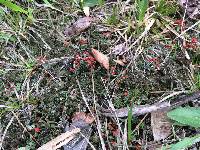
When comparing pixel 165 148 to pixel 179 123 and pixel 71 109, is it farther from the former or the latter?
pixel 71 109

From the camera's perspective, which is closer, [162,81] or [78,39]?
[162,81]

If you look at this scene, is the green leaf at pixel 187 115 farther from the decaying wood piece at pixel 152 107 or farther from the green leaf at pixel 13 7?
the green leaf at pixel 13 7

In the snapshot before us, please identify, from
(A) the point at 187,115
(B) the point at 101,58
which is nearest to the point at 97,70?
(B) the point at 101,58

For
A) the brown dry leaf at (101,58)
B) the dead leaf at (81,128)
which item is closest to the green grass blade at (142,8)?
the brown dry leaf at (101,58)

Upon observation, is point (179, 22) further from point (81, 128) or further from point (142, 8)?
point (81, 128)

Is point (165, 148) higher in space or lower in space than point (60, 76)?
lower

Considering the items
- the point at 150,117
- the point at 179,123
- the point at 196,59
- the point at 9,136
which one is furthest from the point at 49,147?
the point at 196,59

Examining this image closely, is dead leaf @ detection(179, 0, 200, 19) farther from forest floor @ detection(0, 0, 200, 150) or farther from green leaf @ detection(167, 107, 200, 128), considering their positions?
green leaf @ detection(167, 107, 200, 128)

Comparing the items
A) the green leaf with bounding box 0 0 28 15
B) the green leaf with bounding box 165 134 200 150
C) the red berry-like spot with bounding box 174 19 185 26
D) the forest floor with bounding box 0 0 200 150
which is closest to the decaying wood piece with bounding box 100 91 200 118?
the forest floor with bounding box 0 0 200 150
